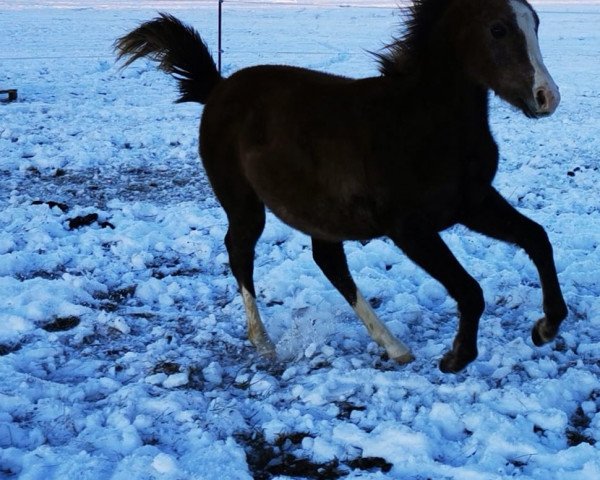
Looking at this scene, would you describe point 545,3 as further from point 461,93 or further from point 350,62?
point 461,93

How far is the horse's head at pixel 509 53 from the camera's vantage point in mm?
2814

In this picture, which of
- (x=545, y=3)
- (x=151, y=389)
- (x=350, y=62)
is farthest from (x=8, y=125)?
(x=545, y=3)

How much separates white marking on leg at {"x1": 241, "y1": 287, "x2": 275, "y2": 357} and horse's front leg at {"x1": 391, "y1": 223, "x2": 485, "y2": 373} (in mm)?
1118

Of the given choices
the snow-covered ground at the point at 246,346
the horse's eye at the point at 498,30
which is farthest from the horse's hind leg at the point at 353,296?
the horse's eye at the point at 498,30

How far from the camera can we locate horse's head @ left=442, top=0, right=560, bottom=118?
9.23 feet

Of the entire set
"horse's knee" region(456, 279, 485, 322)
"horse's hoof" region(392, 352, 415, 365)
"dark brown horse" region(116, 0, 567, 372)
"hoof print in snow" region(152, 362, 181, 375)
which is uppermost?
"dark brown horse" region(116, 0, 567, 372)

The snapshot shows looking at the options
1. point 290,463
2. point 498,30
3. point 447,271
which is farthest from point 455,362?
point 498,30

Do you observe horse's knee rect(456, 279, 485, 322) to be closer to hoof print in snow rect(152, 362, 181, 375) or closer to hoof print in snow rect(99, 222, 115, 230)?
hoof print in snow rect(152, 362, 181, 375)

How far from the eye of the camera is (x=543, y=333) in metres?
3.29

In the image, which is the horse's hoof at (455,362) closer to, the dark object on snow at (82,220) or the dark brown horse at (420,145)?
the dark brown horse at (420,145)

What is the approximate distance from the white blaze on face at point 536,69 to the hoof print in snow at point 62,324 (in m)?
2.81

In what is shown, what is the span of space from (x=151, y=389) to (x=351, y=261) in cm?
208

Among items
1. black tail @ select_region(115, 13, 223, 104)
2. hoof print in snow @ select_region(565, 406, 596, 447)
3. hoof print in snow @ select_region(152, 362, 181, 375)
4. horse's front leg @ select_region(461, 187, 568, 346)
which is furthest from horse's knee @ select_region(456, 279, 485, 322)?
black tail @ select_region(115, 13, 223, 104)

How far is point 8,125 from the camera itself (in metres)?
9.14
